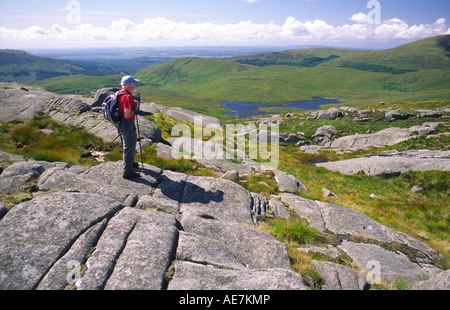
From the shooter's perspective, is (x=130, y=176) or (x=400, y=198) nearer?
(x=130, y=176)

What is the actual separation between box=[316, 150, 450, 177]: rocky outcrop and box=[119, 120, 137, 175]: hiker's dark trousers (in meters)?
31.5

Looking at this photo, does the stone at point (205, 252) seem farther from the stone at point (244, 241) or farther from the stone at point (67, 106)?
the stone at point (67, 106)

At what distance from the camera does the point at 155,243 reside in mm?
6113

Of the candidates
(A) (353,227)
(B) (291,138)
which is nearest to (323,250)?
(A) (353,227)

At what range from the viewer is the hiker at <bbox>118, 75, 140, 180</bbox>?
30.4 feet

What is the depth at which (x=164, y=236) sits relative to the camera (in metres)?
6.47

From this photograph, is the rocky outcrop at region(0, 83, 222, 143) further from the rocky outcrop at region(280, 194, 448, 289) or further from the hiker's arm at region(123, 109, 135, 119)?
the rocky outcrop at region(280, 194, 448, 289)

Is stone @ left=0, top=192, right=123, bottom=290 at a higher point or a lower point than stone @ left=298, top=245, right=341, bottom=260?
higher

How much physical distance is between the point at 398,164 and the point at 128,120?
34.6m

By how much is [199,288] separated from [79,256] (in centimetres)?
315

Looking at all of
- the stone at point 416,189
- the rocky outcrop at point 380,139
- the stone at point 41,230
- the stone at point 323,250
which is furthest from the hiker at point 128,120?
the rocky outcrop at point 380,139

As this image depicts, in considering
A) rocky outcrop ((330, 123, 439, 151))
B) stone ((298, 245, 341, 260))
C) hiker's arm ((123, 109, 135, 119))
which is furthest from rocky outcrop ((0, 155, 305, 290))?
rocky outcrop ((330, 123, 439, 151))

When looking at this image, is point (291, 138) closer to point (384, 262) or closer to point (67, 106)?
point (67, 106)
